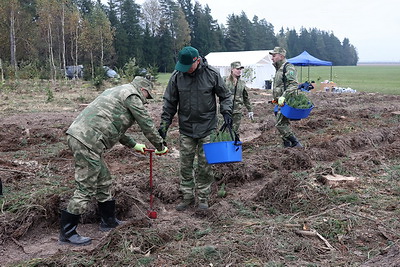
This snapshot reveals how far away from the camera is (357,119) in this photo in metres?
10.8

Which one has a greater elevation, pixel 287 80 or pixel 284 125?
pixel 287 80

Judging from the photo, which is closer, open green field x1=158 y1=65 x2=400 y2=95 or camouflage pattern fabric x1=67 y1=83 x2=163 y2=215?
camouflage pattern fabric x1=67 y1=83 x2=163 y2=215

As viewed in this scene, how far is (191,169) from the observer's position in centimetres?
484

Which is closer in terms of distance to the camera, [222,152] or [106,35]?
[222,152]

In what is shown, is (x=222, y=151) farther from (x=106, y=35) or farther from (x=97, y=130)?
(x=106, y=35)

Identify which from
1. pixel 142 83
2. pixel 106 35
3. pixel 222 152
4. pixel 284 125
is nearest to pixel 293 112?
pixel 284 125

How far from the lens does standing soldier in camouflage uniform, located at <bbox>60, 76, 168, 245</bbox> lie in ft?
12.5

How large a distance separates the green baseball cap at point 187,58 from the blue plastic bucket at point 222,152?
85 cm

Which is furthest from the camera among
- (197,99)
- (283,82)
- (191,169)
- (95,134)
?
(283,82)

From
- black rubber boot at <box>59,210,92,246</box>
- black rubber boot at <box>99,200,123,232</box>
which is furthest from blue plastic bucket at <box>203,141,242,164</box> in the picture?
black rubber boot at <box>59,210,92,246</box>

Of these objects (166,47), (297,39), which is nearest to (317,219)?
(166,47)

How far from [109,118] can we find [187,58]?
104 centimetres

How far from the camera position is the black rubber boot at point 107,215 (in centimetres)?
422

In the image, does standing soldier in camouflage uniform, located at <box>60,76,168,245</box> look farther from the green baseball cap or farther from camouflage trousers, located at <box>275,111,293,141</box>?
camouflage trousers, located at <box>275,111,293,141</box>
